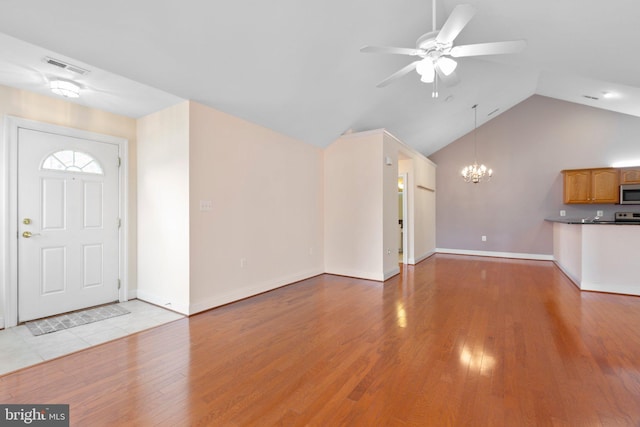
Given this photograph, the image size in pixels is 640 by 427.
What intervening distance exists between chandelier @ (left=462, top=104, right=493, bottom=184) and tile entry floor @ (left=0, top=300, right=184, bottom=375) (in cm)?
692

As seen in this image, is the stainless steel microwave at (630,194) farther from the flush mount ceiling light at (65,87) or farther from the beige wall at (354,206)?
the flush mount ceiling light at (65,87)

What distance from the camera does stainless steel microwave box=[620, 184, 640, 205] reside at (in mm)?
6183

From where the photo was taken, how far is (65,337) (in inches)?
107

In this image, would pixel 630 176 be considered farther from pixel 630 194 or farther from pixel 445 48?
pixel 445 48

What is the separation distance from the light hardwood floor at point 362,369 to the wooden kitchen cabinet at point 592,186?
398 centimetres

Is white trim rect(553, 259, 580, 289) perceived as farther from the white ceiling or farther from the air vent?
the air vent

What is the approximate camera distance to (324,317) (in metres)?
3.27

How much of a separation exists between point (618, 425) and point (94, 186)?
17.0ft

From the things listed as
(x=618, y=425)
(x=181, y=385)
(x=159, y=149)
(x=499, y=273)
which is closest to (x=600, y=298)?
(x=499, y=273)

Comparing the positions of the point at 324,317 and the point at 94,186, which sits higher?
the point at 94,186

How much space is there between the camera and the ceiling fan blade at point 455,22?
2014mm

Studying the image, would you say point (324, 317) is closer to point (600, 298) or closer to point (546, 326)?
point (546, 326)

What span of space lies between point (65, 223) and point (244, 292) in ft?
7.43

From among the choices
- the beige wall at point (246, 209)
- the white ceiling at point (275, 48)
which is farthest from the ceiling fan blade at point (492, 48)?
the beige wall at point (246, 209)
